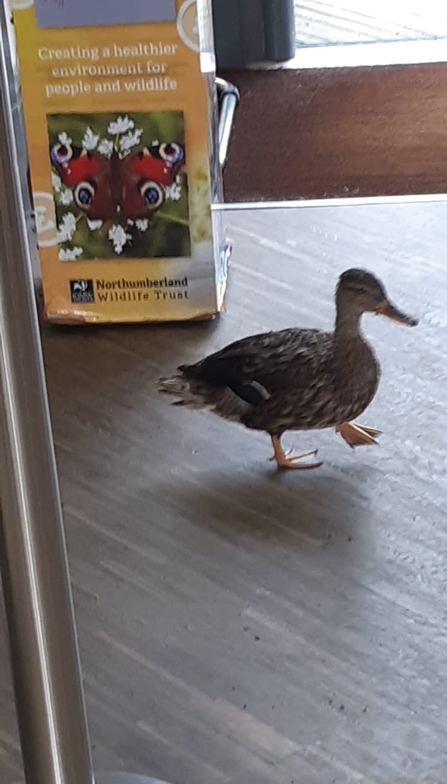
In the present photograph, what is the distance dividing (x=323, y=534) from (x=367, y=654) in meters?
0.22

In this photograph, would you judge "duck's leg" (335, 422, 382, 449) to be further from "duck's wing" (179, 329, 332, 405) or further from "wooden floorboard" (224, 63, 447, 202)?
"wooden floorboard" (224, 63, 447, 202)

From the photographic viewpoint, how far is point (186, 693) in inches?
52.1

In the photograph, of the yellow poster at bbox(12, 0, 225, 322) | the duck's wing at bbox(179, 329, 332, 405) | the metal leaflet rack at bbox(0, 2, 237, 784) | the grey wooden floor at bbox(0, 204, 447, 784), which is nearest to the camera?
the metal leaflet rack at bbox(0, 2, 237, 784)

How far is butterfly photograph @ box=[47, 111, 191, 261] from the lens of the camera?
1.95m

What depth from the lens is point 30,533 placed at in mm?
873

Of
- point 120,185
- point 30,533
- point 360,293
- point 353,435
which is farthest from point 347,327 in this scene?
point 30,533

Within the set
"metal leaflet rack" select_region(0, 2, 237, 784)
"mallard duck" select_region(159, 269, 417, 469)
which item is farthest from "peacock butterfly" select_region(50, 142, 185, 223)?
"metal leaflet rack" select_region(0, 2, 237, 784)

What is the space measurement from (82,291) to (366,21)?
1.61 meters

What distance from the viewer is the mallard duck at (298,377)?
161 cm

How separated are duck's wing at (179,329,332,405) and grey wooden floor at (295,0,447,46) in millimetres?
1713

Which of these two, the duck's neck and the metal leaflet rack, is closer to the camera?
the metal leaflet rack

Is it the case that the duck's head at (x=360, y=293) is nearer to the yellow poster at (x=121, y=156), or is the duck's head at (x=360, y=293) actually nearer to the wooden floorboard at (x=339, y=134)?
the yellow poster at (x=121, y=156)

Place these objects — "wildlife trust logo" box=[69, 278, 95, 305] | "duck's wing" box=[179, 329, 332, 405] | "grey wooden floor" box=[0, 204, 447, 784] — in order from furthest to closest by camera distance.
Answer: "wildlife trust logo" box=[69, 278, 95, 305]
"duck's wing" box=[179, 329, 332, 405]
"grey wooden floor" box=[0, 204, 447, 784]

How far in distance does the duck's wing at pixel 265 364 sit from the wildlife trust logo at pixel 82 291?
0.43 metres
